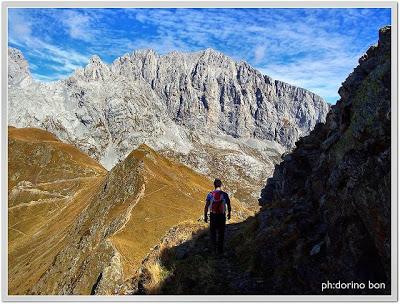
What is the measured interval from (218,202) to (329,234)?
4.76m

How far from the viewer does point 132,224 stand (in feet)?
135

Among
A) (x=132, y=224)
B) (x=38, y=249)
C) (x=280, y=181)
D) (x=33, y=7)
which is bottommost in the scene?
(x=38, y=249)

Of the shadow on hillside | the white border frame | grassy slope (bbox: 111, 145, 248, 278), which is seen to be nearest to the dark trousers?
the shadow on hillside

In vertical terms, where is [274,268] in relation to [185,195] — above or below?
below

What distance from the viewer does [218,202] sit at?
1709 centimetres

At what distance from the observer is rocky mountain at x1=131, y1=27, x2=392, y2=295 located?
12.6m

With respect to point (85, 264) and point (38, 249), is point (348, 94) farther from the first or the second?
point (38, 249)

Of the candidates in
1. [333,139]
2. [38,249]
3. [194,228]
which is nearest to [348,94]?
[333,139]

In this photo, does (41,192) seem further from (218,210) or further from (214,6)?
(214,6)

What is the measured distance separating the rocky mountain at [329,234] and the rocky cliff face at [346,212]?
1.2 inches

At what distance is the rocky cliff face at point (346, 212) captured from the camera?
12.5 meters

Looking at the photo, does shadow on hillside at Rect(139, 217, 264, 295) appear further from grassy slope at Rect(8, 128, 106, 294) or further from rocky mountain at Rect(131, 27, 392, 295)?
grassy slope at Rect(8, 128, 106, 294)

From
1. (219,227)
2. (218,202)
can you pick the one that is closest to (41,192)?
(219,227)

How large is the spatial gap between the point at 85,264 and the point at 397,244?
29.1 meters
